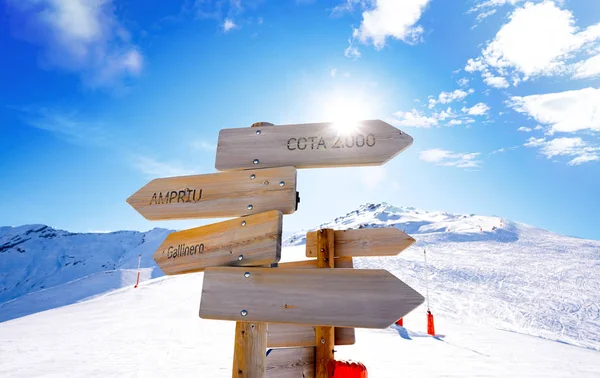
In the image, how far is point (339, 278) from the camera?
1.95m

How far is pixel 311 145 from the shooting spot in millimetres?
2402

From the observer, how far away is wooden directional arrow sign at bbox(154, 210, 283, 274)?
215 cm

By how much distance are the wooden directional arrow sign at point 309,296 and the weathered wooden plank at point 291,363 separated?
3.24 feet

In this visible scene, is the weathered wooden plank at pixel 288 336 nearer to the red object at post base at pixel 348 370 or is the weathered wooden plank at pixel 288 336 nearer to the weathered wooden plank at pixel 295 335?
the weathered wooden plank at pixel 295 335

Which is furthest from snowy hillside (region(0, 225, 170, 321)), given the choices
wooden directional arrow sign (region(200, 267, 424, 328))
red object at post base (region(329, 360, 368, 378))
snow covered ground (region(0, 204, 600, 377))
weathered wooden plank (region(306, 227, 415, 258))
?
wooden directional arrow sign (region(200, 267, 424, 328))

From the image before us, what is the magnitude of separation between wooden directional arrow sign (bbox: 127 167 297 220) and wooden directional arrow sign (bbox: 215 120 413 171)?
131 mm

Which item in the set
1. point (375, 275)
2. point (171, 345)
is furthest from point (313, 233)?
point (171, 345)

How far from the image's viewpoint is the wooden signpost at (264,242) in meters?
1.92

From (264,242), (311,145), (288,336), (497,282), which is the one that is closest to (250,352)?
(264,242)

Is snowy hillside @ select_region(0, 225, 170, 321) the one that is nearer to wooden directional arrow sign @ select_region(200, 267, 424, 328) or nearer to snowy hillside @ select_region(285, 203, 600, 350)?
snowy hillside @ select_region(285, 203, 600, 350)

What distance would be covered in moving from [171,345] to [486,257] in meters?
19.2

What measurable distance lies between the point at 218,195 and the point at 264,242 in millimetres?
528

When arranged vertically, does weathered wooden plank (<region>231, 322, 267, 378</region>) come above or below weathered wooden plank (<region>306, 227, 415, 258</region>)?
below

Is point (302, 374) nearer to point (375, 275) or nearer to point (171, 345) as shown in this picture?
point (375, 275)
